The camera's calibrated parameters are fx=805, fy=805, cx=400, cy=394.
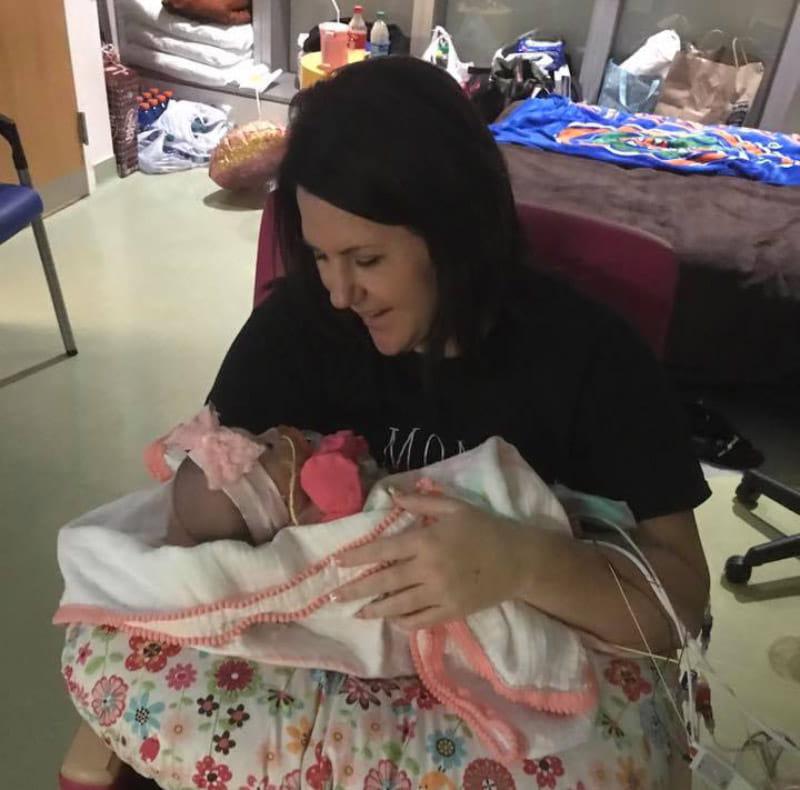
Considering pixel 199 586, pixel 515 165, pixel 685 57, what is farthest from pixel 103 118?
pixel 199 586

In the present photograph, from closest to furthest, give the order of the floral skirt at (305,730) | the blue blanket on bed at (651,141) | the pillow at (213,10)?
the floral skirt at (305,730)
the blue blanket on bed at (651,141)
the pillow at (213,10)

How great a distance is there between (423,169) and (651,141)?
99.4 inches

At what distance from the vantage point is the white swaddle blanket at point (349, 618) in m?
0.83

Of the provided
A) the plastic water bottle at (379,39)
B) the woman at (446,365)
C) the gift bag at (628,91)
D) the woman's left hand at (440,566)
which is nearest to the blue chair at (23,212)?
the woman at (446,365)

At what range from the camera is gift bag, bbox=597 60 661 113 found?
3.67m

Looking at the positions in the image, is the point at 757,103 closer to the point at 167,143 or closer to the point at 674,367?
the point at 674,367

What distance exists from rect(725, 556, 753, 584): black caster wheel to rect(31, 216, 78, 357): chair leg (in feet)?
6.53

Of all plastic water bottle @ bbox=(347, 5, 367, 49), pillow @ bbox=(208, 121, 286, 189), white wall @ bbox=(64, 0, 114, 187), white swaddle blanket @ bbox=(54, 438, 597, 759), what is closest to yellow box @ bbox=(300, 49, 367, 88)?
plastic water bottle @ bbox=(347, 5, 367, 49)

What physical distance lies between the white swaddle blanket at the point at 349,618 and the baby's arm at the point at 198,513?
62mm

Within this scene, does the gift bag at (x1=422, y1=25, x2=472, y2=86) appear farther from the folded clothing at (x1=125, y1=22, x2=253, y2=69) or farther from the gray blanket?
the folded clothing at (x1=125, y1=22, x2=253, y2=69)

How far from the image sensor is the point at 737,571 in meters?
1.92

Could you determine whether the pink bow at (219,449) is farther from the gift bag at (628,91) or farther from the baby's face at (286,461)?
the gift bag at (628,91)

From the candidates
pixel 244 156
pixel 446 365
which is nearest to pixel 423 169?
pixel 446 365

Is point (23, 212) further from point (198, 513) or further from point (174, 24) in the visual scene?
point (174, 24)
